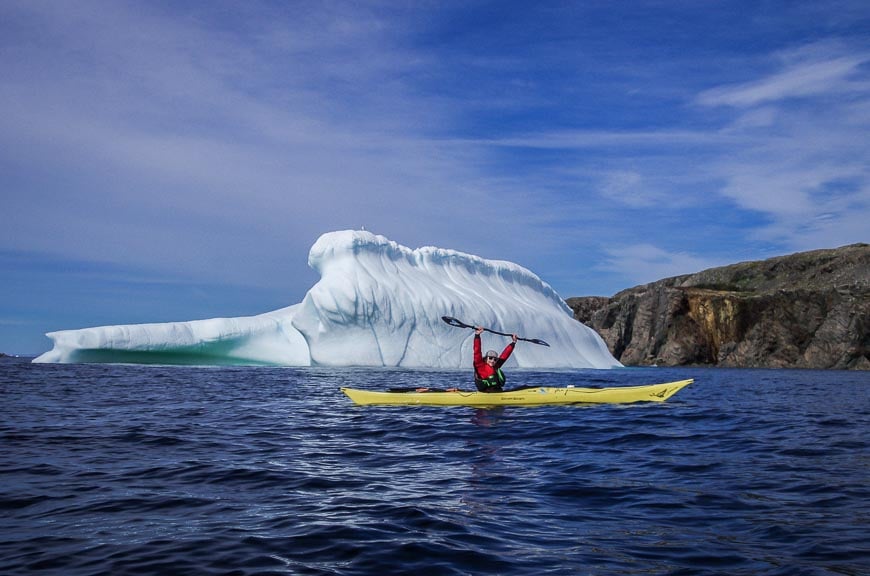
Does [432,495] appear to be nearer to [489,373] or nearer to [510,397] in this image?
[489,373]

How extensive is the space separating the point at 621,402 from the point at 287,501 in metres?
11.2

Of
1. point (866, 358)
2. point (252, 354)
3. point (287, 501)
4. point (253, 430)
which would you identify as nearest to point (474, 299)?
point (252, 354)

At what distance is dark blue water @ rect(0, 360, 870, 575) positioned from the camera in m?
4.84

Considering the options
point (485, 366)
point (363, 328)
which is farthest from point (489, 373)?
point (363, 328)

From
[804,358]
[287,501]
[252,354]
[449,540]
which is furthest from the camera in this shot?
[804,358]

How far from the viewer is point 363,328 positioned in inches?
1342

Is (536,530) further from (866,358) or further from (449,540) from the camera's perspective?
(866,358)

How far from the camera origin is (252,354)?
36719 millimetres

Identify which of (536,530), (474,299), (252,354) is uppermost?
(474,299)

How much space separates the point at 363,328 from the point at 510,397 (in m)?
19.3

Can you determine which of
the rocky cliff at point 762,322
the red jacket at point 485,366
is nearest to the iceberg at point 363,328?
the red jacket at point 485,366

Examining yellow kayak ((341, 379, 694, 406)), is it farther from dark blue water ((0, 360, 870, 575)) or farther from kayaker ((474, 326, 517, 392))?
dark blue water ((0, 360, 870, 575))

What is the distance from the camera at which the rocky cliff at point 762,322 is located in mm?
61938

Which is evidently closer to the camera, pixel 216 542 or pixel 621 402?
pixel 216 542
